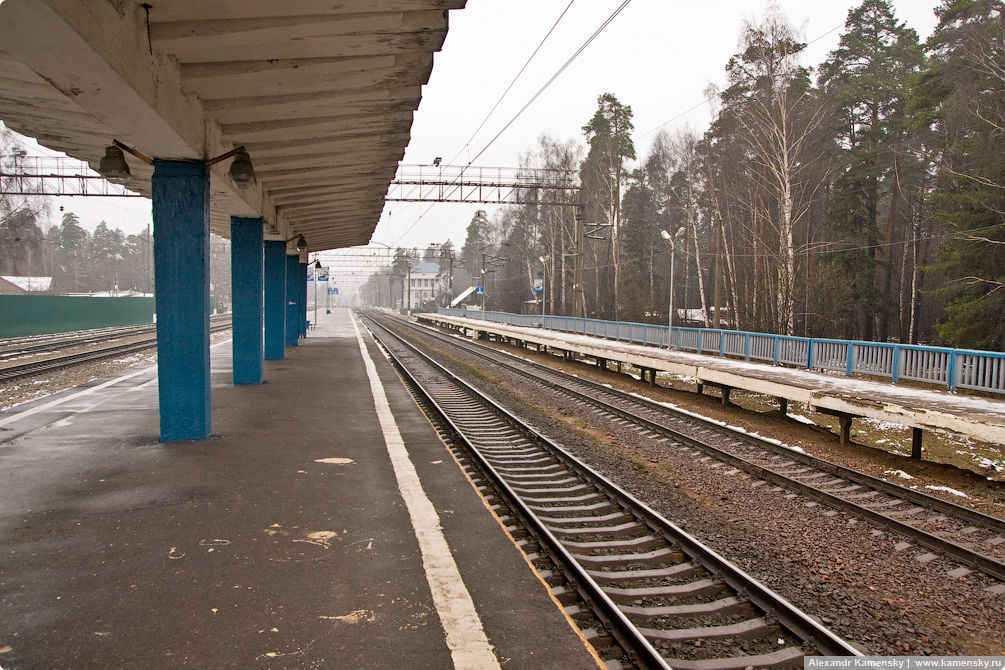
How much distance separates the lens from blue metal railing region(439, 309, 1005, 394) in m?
11.1

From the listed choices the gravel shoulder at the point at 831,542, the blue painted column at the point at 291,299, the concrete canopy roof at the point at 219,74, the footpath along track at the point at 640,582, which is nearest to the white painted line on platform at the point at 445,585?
the footpath along track at the point at 640,582

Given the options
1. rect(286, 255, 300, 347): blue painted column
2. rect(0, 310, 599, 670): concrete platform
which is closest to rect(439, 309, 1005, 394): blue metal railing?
rect(0, 310, 599, 670): concrete platform

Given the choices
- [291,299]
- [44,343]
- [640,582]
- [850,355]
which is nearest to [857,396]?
[850,355]

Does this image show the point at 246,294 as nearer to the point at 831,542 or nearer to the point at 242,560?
the point at 242,560

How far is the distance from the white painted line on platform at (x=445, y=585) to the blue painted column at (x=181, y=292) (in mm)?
2771

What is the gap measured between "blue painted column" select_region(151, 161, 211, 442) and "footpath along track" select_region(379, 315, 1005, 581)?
6782mm

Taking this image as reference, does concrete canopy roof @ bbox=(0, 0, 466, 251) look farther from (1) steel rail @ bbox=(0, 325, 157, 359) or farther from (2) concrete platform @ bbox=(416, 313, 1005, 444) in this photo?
(1) steel rail @ bbox=(0, 325, 157, 359)

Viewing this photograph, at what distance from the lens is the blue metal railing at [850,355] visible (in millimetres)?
11055

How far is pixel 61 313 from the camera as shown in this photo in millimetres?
33469

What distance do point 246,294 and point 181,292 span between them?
5.50 m

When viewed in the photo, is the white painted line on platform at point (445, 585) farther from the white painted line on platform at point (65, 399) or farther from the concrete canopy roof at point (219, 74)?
the white painted line on platform at point (65, 399)

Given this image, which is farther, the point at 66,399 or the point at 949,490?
the point at 66,399

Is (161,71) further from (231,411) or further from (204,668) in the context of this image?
(231,411)

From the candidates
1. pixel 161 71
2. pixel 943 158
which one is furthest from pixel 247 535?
pixel 943 158
